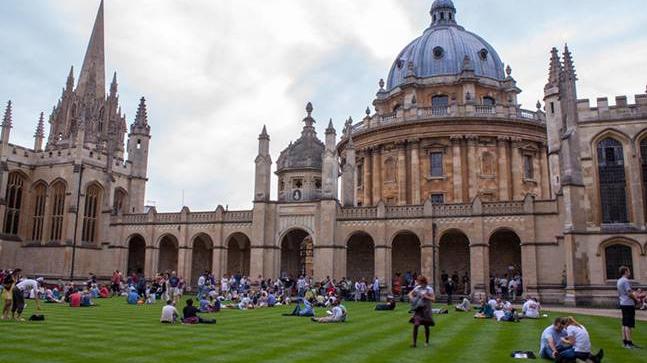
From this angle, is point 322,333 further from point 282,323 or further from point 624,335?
point 624,335

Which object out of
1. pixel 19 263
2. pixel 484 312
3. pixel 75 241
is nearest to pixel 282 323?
pixel 484 312

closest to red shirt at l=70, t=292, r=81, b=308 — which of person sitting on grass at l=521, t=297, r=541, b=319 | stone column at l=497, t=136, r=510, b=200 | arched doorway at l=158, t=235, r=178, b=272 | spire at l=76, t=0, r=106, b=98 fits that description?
person sitting on grass at l=521, t=297, r=541, b=319

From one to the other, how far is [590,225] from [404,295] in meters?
12.3

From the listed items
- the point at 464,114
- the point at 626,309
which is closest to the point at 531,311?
the point at 626,309

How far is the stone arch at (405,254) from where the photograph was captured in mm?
43062

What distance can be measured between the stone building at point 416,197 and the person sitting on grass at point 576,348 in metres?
22.5

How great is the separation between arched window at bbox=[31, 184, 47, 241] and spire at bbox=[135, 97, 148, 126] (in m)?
10.3

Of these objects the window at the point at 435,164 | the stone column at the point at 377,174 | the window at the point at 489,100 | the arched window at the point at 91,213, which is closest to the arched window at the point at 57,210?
the arched window at the point at 91,213

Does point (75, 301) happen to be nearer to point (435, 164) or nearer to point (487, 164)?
point (435, 164)

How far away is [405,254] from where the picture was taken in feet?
142

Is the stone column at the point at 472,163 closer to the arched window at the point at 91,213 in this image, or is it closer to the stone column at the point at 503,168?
the stone column at the point at 503,168

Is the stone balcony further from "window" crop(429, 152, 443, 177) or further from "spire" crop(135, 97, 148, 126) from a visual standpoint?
"spire" crop(135, 97, 148, 126)

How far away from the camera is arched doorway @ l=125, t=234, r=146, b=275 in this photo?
50594mm

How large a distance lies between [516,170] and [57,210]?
40.6 m
